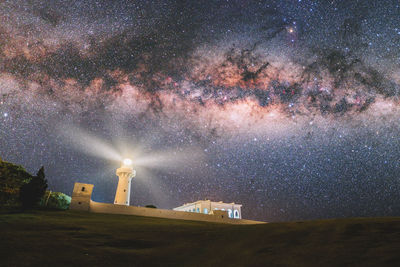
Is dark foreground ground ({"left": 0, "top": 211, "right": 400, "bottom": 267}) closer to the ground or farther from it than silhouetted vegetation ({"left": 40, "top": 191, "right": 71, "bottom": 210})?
closer to the ground

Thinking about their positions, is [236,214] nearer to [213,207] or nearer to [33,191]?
[213,207]

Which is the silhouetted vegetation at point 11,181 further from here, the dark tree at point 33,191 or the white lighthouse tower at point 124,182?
the white lighthouse tower at point 124,182

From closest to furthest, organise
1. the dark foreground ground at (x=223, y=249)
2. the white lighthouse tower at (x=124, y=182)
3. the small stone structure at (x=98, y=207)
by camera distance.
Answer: the dark foreground ground at (x=223, y=249) < the small stone structure at (x=98, y=207) < the white lighthouse tower at (x=124, y=182)

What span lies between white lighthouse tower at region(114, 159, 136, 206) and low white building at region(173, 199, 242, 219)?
1663 centimetres

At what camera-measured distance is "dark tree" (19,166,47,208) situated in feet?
106

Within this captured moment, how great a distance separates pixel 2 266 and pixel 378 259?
452 inches

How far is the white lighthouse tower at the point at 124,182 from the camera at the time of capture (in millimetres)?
55531

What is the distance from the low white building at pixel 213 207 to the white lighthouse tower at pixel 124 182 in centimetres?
1663

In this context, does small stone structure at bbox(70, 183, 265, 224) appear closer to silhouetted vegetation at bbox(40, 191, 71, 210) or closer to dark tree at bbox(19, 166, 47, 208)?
silhouetted vegetation at bbox(40, 191, 71, 210)

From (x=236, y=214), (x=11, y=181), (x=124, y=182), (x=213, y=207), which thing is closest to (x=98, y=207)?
(x=11, y=181)

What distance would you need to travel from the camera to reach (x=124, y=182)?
185 feet

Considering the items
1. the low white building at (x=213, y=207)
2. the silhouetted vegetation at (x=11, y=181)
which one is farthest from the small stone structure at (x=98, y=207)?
the low white building at (x=213, y=207)

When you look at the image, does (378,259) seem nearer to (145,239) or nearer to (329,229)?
(329,229)

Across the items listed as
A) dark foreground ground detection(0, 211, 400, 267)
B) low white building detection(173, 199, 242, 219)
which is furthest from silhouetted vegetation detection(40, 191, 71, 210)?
low white building detection(173, 199, 242, 219)
